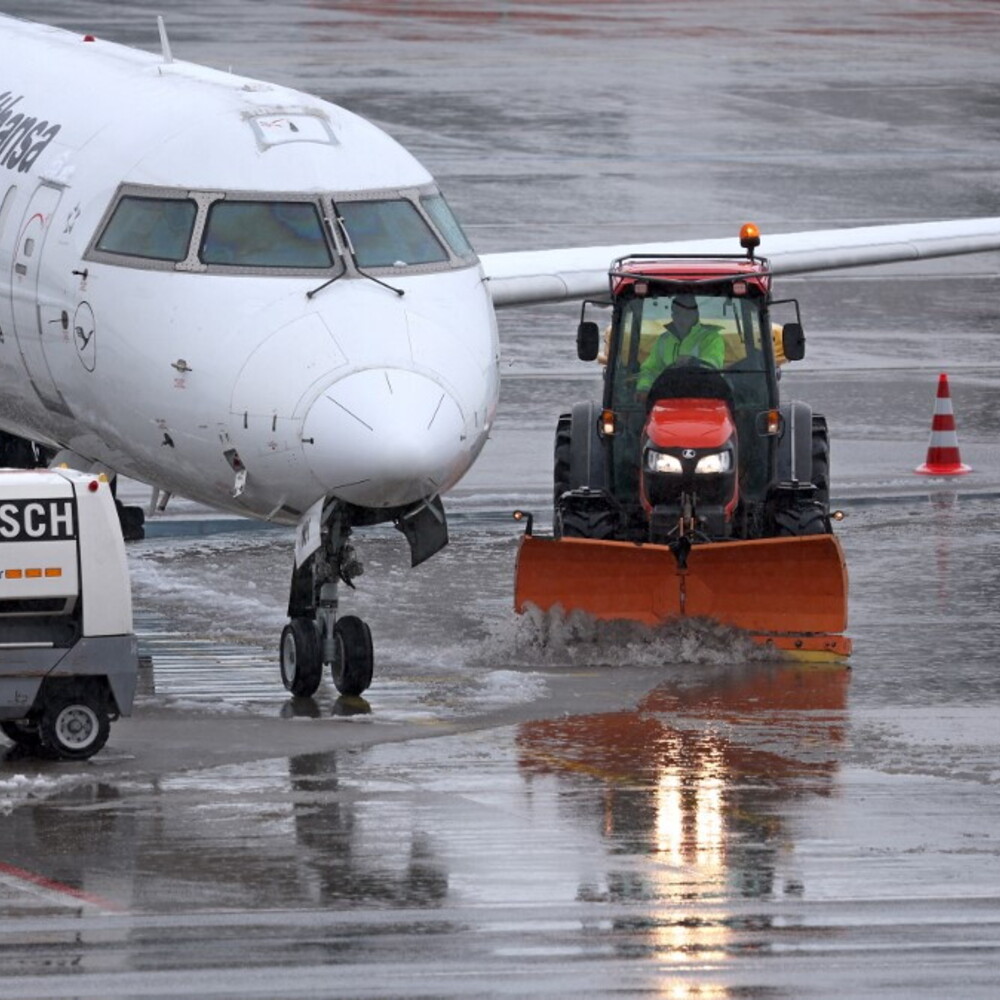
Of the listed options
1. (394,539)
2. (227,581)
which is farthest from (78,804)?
(394,539)

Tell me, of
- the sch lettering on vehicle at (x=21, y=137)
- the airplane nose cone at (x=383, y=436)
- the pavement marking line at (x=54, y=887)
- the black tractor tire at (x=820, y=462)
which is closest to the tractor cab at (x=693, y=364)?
the black tractor tire at (x=820, y=462)

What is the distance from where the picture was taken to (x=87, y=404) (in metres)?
15.2

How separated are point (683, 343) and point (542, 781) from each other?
16.9 ft

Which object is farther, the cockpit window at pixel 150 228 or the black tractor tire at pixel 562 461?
the black tractor tire at pixel 562 461

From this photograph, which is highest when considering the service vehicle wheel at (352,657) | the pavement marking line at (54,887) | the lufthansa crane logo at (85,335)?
the lufthansa crane logo at (85,335)

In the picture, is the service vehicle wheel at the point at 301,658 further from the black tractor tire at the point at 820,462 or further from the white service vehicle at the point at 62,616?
the black tractor tire at the point at 820,462

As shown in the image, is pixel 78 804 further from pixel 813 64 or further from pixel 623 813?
pixel 813 64

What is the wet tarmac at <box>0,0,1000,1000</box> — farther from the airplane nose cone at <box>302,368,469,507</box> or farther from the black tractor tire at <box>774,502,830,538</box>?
the airplane nose cone at <box>302,368,469,507</box>

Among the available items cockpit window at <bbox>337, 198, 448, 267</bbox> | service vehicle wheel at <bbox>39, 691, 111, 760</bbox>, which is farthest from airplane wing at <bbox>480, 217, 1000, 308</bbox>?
service vehicle wheel at <bbox>39, 691, 111, 760</bbox>

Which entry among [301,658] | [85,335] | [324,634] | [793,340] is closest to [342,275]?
[85,335]

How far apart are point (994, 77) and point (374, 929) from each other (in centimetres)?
4060

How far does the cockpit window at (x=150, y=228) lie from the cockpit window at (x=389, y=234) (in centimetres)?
81

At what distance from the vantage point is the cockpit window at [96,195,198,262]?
1473cm

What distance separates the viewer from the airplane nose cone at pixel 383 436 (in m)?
13.5
